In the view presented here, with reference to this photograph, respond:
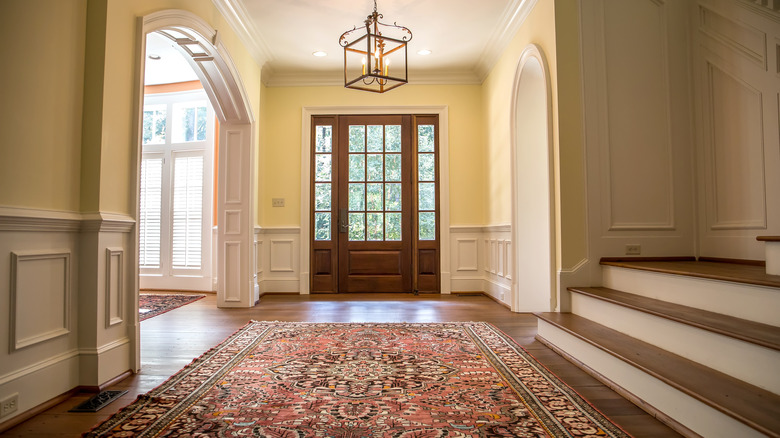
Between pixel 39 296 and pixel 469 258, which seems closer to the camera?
pixel 39 296

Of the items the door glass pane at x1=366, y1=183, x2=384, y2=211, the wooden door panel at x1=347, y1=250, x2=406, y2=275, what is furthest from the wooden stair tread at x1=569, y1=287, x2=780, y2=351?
the door glass pane at x1=366, y1=183, x2=384, y2=211

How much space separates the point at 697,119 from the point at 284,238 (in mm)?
4820

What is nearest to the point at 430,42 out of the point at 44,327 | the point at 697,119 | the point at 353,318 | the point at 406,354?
the point at 697,119

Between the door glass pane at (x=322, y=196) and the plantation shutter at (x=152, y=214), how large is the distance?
2336 millimetres

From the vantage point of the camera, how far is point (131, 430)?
1.83 meters

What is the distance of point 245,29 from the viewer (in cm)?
470

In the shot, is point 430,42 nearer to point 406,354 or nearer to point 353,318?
point 353,318

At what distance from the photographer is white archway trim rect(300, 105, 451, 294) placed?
19.9 ft

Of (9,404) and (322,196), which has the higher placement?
(322,196)

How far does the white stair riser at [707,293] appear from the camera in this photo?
2.02m

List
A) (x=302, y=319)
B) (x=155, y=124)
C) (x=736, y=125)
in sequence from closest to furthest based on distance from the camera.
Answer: (x=736, y=125) < (x=302, y=319) < (x=155, y=124)

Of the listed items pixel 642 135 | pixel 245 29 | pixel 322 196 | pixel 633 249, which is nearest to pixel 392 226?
pixel 322 196

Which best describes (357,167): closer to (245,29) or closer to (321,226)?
(321,226)

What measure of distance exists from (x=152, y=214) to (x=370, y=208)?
10.6ft
